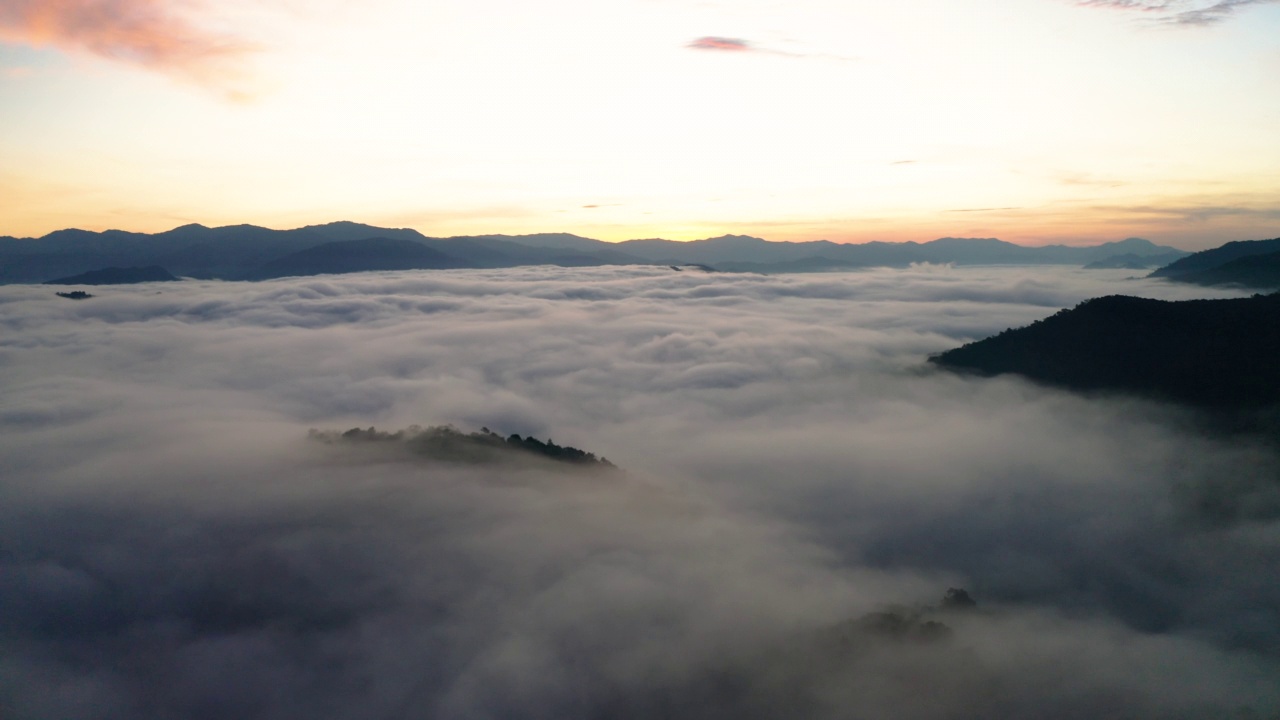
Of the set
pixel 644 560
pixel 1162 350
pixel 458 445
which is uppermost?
pixel 1162 350

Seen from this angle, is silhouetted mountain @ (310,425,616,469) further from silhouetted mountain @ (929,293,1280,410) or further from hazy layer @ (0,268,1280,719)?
silhouetted mountain @ (929,293,1280,410)

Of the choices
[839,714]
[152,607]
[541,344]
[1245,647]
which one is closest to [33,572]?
[152,607]

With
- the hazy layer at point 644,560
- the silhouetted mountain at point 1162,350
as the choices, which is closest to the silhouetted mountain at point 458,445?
the hazy layer at point 644,560

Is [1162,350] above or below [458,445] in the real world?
above

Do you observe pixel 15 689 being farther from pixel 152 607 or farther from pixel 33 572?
pixel 33 572

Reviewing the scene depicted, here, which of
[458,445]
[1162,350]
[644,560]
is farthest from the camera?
[458,445]

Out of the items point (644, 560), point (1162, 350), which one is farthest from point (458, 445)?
point (1162, 350)

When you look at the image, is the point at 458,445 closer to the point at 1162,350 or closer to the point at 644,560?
the point at 644,560
